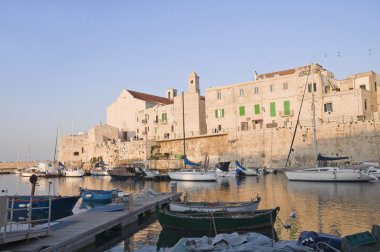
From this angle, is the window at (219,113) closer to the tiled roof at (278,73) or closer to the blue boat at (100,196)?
the tiled roof at (278,73)

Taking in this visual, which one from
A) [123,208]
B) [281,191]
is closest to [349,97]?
[281,191]

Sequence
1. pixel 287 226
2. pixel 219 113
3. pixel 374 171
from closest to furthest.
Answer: pixel 287 226 → pixel 374 171 → pixel 219 113

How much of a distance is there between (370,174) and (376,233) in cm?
2721

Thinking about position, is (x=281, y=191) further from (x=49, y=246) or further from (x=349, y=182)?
(x=49, y=246)

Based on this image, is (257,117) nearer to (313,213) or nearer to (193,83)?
(193,83)

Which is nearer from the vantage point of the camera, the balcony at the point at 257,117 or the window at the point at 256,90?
the balcony at the point at 257,117

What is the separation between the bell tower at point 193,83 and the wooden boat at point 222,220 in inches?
1844

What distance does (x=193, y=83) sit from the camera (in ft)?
200

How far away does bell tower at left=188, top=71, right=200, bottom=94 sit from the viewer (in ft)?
200

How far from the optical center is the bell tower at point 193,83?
2399 inches

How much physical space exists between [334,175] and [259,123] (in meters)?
19.2

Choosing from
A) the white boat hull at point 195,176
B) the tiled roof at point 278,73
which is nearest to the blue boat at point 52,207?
the white boat hull at point 195,176

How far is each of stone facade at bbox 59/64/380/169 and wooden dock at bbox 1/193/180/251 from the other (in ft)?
99.9

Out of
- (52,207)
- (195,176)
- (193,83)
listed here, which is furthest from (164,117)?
(52,207)
